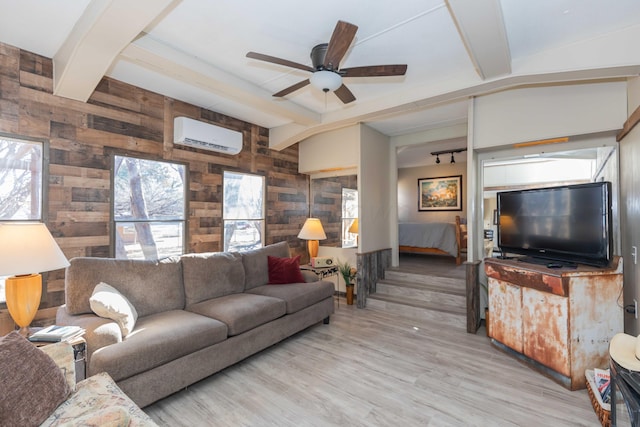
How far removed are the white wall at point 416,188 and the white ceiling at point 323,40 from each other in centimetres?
483

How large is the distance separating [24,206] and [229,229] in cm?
216

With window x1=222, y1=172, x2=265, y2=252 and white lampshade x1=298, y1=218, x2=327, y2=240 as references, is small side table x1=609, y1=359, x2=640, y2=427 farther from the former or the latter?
window x1=222, y1=172, x2=265, y2=252

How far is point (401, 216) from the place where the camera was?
853 cm

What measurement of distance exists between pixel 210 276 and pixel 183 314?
1.83 ft

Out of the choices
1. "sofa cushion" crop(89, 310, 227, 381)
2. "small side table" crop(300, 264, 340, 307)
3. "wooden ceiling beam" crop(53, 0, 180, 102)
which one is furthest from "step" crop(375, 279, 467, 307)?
"wooden ceiling beam" crop(53, 0, 180, 102)

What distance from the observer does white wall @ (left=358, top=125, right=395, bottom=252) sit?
4.52 meters

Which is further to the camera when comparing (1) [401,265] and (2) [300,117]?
(1) [401,265]

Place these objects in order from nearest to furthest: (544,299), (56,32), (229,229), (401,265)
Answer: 1. (56,32)
2. (544,299)
3. (229,229)
4. (401,265)

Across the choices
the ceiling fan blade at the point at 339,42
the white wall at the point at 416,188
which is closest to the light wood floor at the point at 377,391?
the ceiling fan blade at the point at 339,42

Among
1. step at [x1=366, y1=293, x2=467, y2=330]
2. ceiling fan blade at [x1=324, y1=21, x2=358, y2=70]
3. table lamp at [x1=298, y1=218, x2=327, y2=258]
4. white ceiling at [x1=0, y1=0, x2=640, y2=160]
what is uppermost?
white ceiling at [x1=0, y1=0, x2=640, y2=160]

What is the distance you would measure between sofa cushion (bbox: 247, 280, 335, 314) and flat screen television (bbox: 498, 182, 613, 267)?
213 centimetres

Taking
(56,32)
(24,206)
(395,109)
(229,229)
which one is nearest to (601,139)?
(395,109)

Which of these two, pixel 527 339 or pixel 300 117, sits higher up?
pixel 300 117

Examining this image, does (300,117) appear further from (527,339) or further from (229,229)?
(527,339)
